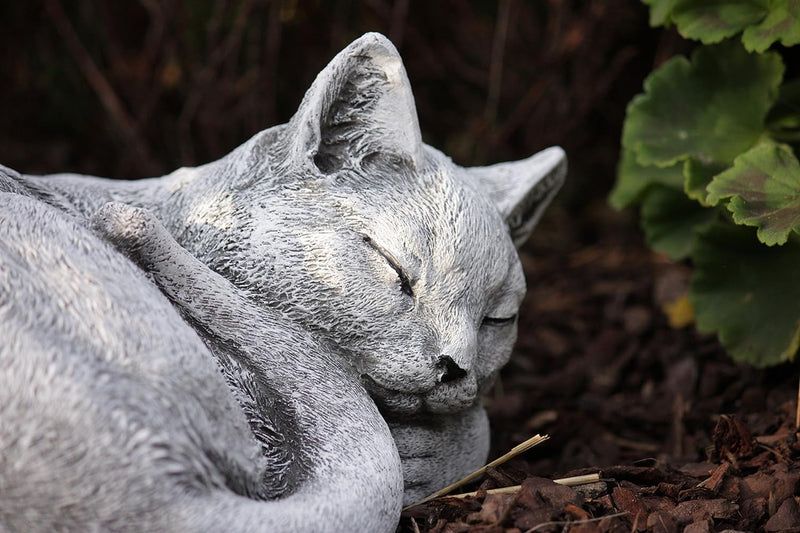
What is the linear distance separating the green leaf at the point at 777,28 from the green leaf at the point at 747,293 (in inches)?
21.1

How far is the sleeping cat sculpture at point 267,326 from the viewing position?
1.28 meters

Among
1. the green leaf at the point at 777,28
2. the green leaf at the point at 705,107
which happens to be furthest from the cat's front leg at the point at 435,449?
the green leaf at the point at 777,28

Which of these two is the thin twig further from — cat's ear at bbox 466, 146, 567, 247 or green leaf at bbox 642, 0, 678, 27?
cat's ear at bbox 466, 146, 567, 247

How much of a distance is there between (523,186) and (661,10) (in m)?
0.86

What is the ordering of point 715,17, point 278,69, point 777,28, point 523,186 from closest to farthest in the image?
point 523,186 → point 777,28 → point 715,17 → point 278,69

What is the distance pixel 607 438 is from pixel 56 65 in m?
3.22

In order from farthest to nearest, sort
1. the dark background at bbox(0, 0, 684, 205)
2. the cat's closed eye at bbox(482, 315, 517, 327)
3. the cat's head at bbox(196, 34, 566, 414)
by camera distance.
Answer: the dark background at bbox(0, 0, 684, 205), the cat's closed eye at bbox(482, 315, 517, 327), the cat's head at bbox(196, 34, 566, 414)

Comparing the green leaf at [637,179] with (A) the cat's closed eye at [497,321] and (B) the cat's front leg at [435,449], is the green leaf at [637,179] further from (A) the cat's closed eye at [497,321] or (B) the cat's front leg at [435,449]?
(B) the cat's front leg at [435,449]

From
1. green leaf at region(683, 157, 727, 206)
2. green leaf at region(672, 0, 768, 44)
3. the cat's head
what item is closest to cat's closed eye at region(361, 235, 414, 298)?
the cat's head

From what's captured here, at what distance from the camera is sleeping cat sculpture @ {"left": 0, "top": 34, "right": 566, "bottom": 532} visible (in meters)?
1.28

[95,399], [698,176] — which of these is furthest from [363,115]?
[698,176]

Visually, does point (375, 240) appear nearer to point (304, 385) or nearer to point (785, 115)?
point (304, 385)

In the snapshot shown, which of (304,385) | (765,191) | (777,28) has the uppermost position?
(777,28)

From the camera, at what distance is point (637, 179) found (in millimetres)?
2924
